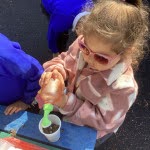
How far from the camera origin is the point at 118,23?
1071 mm

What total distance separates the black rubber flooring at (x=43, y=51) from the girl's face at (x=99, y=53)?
2.85 feet

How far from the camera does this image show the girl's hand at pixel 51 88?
45.4 inches

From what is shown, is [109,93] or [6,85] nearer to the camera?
[109,93]

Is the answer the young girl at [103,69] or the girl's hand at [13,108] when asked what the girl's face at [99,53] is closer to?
the young girl at [103,69]

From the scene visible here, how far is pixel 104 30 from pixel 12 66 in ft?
1.15

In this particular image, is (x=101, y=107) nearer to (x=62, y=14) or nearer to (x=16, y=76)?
(x=16, y=76)

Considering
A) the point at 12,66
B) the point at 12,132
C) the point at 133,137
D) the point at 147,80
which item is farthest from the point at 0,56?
the point at 147,80

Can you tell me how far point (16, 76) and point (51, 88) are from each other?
17cm

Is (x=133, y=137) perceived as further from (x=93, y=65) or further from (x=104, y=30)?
(x=104, y=30)

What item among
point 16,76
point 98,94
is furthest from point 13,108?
point 98,94

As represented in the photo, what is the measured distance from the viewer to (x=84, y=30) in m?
1.13

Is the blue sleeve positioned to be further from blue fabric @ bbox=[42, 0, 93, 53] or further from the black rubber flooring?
the black rubber flooring

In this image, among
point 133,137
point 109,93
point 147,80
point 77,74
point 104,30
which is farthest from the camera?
point 147,80

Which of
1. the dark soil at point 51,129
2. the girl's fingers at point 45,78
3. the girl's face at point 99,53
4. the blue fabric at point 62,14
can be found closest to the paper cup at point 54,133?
the dark soil at point 51,129
